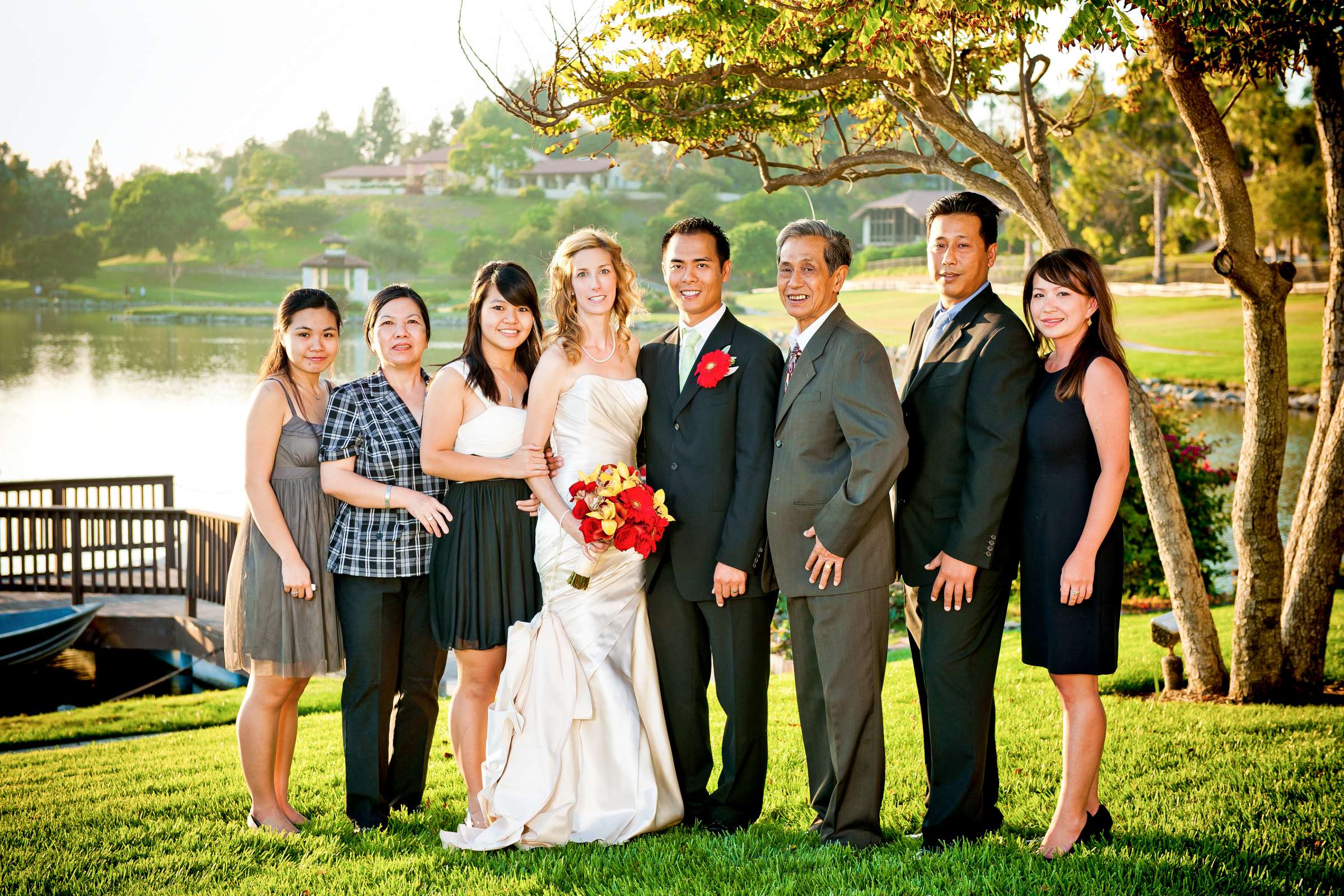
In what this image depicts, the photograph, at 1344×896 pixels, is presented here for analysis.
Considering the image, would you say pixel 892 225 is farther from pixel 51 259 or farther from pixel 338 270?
pixel 51 259

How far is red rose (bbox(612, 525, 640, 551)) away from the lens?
3695 millimetres

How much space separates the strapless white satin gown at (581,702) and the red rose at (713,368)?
0.36 m

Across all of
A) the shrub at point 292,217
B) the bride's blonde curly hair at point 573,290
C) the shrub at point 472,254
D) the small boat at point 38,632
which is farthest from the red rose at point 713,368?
the shrub at point 292,217

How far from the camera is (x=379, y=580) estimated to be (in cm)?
422

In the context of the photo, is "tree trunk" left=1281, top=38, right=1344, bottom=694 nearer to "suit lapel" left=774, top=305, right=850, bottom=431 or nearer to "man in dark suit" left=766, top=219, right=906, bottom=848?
"man in dark suit" left=766, top=219, right=906, bottom=848

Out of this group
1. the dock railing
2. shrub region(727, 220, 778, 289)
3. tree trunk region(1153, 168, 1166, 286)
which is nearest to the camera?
the dock railing

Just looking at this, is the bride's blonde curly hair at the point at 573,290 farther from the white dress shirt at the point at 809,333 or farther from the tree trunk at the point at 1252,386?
the tree trunk at the point at 1252,386

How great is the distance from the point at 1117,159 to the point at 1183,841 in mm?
36370

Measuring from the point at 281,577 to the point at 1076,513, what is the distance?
3.13 meters

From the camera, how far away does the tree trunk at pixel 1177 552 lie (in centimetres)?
573

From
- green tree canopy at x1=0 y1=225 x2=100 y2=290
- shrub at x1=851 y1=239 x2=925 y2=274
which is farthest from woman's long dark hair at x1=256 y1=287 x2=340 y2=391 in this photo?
green tree canopy at x1=0 y1=225 x2=100 y2=290

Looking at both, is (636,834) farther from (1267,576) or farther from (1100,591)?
(1267,576)

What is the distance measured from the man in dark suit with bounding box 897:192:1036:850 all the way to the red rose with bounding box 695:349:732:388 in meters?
0.69

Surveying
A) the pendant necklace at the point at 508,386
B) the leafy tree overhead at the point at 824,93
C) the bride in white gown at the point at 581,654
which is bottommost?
the bride in white gown at the point at 581,654
